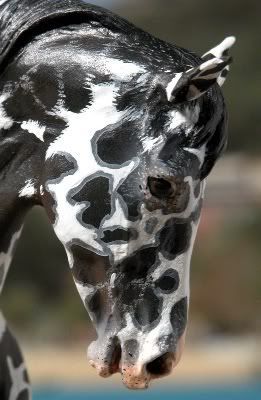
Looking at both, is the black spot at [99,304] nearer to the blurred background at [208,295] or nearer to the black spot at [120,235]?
the black spot at [120,235]

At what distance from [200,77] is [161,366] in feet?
1.44

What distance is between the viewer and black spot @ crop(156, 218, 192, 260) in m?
1.66

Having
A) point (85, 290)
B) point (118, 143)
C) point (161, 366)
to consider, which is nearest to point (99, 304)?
point (85, 290)

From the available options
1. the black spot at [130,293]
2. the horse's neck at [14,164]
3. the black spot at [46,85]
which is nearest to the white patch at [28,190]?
the horse's neck at [14,164]

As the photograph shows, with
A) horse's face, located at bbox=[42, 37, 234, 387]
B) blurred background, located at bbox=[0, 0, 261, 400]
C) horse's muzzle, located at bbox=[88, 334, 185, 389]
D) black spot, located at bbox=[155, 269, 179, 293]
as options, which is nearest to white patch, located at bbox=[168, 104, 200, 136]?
horse's face, located at bbox=[42, 37, 234, 387]

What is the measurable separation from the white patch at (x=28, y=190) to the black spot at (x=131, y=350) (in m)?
0.29

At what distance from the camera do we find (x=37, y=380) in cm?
927

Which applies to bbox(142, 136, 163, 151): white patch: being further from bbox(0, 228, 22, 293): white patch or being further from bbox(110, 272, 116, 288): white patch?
bbox(0, 228, 22, 293): white patch

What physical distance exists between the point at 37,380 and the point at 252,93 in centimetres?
840

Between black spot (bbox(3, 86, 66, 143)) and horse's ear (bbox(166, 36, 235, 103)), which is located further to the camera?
black spot (bbox(3, 86, 66, 143))

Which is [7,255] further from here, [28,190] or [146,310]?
[146,310]

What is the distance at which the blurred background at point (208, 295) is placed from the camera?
32.3 feet

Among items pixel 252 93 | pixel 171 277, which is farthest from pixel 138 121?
pixel 252 93

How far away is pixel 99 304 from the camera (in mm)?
1688
